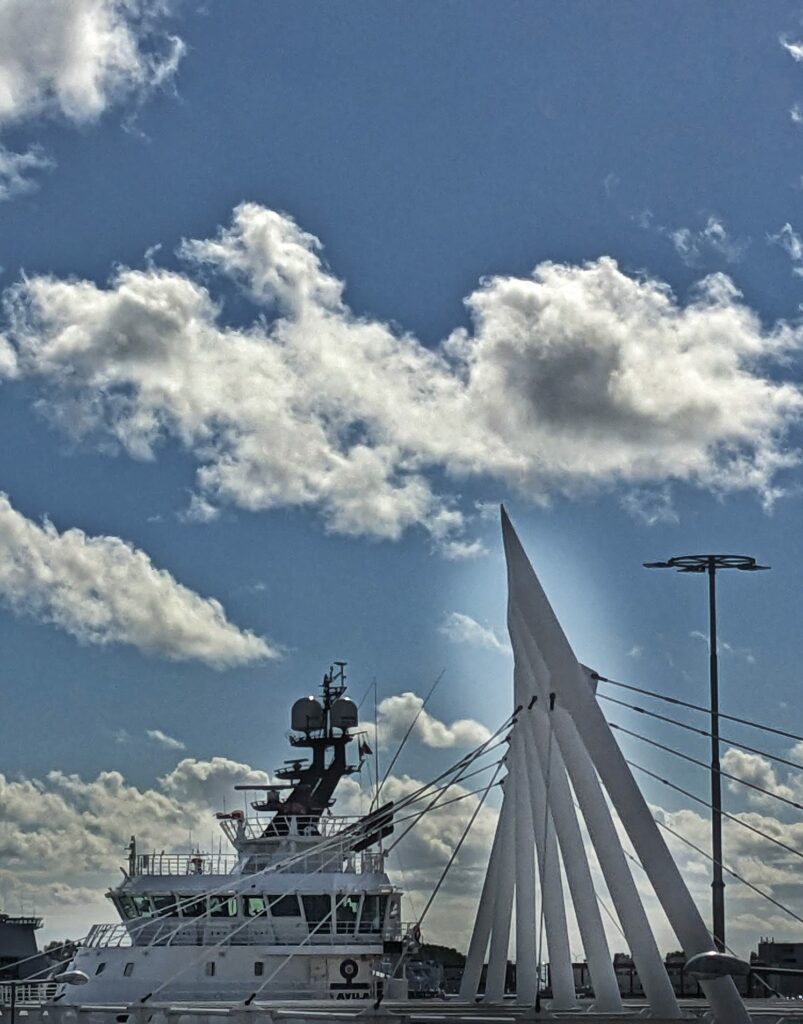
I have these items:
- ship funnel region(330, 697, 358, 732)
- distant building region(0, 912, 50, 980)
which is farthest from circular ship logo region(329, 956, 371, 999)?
distant building region(0, 912, 50, 980)

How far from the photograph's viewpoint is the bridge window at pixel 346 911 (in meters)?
52.6

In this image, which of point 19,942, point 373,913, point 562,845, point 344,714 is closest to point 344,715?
point 344,714

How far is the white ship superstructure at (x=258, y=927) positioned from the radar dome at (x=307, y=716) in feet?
16.5

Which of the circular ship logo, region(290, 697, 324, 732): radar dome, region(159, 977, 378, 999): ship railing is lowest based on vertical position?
region(159, 977, 378, 999): ship railing

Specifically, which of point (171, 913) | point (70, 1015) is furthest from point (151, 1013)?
point (171, 913)

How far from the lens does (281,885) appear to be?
53.2 metres

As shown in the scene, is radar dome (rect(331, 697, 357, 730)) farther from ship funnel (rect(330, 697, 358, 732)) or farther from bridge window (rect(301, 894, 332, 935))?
bridge window (rect(301, 894, 332, 935))

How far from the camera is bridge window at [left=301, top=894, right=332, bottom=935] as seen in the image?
52.5m

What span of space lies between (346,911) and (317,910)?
0.93 m

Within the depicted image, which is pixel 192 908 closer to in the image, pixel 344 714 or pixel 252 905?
pixel 252 905

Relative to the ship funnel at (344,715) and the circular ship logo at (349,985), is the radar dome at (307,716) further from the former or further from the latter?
the circular ship logo at (349,985)

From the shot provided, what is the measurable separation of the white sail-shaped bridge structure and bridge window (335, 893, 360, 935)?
386cm

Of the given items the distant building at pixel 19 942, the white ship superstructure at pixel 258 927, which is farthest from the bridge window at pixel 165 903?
the distant building at pixel 19 942

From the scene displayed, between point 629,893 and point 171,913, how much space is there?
20347mm
